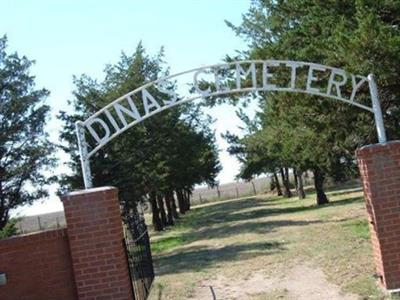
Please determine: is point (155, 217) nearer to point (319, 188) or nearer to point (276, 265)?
point (319, 188)

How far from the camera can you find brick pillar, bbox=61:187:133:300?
912 centimetres

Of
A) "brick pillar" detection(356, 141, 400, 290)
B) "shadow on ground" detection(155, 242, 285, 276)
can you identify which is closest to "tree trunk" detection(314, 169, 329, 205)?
"shadow on ground" detection(155, 242, 285, 276)

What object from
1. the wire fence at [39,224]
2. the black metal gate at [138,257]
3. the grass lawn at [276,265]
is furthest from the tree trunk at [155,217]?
the black metal gate at [138,257]

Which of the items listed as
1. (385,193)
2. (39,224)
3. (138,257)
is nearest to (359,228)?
(138,257)

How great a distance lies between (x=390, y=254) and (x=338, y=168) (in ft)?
96.0

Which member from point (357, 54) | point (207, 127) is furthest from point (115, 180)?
point (207, 127)

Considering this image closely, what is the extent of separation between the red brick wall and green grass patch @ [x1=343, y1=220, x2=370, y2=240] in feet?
34.8

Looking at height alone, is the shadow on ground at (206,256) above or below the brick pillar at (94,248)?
below

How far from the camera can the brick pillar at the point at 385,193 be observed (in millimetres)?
9695

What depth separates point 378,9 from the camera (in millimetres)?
13344

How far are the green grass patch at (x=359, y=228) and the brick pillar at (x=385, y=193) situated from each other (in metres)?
8.04

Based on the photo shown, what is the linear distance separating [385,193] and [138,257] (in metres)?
4.61

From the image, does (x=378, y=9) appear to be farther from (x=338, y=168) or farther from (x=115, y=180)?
(x=338, y=168)

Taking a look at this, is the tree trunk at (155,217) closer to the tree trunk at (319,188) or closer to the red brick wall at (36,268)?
the tree trunk at (319,188)
